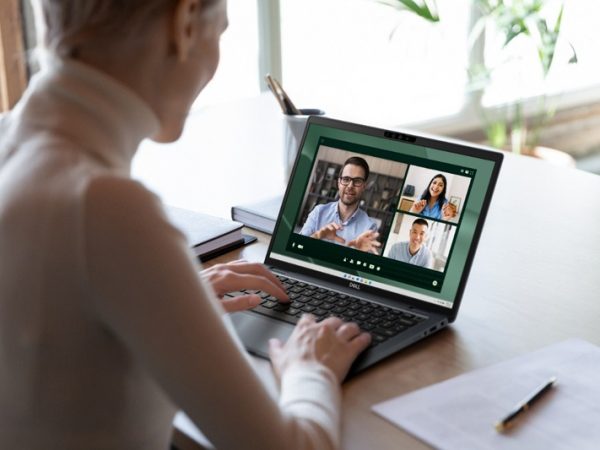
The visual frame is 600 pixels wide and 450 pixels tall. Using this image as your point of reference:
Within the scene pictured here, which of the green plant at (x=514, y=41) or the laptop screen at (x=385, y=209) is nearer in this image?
the laptop screen at (x=385, y=209)

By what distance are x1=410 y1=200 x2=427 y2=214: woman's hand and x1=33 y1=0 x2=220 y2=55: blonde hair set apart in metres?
0.60

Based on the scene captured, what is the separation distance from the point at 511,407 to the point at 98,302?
1.67 feet

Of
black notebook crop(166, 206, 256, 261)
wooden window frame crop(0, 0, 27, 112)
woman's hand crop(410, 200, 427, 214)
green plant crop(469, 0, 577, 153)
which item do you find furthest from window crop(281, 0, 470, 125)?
woman's hand crop(410, 200, 427, 214)

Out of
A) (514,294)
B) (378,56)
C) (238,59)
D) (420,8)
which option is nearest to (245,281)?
(514,294)

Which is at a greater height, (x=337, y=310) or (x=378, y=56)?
(x=378, y=56)

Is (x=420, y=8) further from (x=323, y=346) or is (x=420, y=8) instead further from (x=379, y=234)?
(x=323, y=346)

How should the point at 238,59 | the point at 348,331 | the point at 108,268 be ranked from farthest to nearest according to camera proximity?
the point at 238,59
the point at 348,331
the point at 108,268

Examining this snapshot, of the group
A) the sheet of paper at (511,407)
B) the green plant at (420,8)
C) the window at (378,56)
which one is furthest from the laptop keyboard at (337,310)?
the window at (378,56)

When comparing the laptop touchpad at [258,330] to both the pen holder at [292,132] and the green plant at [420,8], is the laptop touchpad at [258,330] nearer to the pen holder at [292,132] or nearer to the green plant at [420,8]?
the pen holder at [292,132]

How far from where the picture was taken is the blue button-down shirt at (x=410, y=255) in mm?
1316

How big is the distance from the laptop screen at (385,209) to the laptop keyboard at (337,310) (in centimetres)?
4

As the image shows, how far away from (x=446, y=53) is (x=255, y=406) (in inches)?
145

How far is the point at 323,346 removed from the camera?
1141 millimetres

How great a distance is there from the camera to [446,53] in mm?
4352
